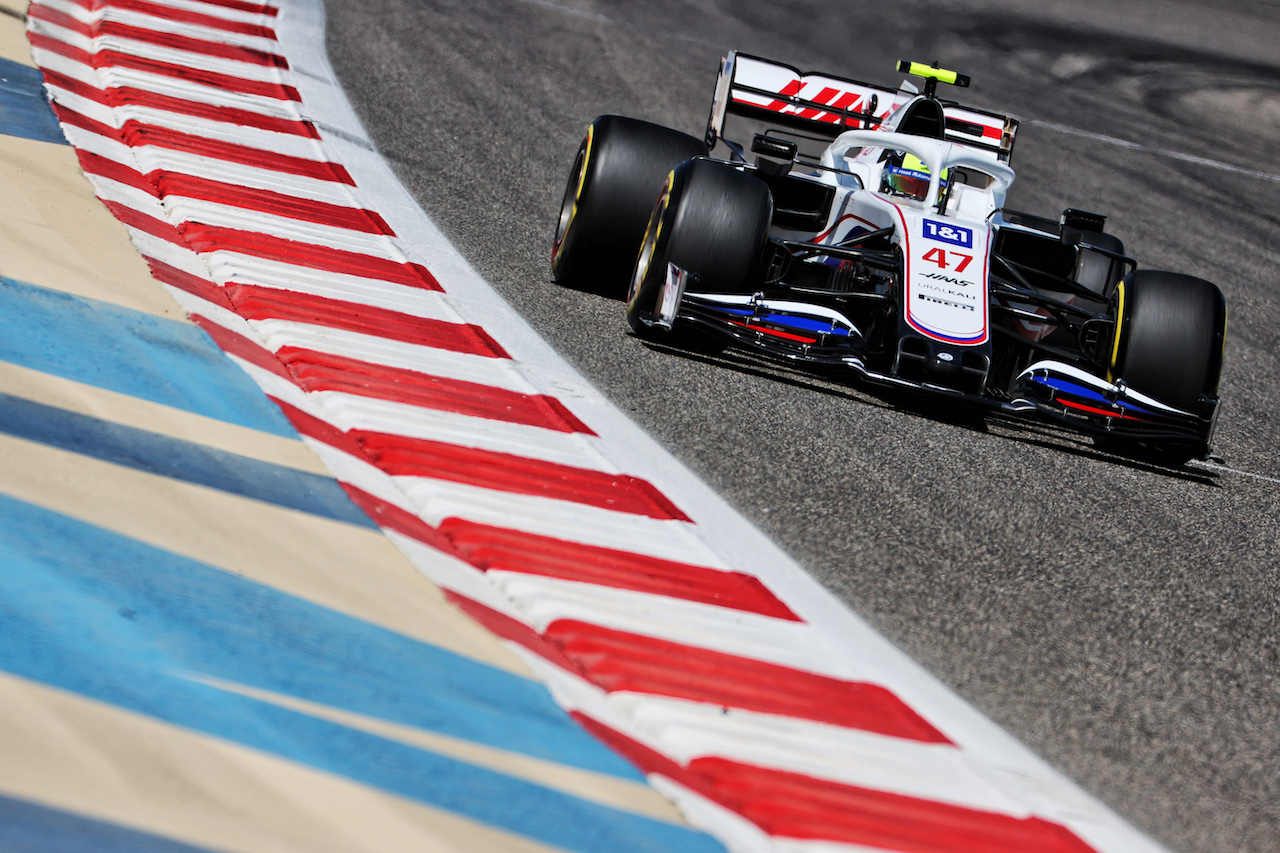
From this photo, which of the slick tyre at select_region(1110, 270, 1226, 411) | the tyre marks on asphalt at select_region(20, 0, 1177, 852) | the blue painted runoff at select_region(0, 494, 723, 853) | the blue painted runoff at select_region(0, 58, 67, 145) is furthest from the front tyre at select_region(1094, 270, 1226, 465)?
the blue painted runoff at select_region(0, 58, 67, 145)

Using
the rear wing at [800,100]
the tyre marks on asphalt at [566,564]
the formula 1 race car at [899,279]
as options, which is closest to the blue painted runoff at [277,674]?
the tyre marks on asphalt at [566,564]

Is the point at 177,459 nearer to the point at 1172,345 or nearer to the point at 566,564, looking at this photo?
the point at 566,564

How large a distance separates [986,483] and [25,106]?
4.95m

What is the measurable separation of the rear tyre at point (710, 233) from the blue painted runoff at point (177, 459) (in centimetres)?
249

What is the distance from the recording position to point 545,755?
258cm

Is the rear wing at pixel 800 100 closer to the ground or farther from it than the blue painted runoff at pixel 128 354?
farther from it

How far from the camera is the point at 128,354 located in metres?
4.05

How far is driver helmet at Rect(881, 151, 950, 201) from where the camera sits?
7.02 metres

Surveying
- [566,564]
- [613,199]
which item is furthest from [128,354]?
[613,199]

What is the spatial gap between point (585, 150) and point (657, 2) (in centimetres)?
1154

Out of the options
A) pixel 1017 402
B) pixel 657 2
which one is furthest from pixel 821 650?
pixel 657 2

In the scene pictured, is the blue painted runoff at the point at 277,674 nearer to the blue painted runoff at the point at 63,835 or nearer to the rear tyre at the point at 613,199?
the blue painted runoff at the point at 63,835

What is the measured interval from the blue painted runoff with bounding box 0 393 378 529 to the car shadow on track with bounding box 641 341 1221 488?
2653mm

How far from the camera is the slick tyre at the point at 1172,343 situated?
5.87 metres
